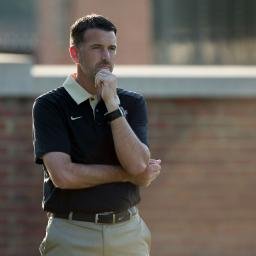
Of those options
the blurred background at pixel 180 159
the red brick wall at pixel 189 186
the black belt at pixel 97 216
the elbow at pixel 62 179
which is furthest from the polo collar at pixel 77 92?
the red brick wall at pixel 189 186

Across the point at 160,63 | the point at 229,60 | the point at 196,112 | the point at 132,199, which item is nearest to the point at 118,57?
the point at 160,63

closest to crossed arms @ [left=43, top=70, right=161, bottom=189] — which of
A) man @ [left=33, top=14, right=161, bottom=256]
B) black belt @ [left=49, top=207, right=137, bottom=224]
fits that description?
man @ [left=33, top=14, right=161, bottom=256]

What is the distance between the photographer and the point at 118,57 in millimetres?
15773

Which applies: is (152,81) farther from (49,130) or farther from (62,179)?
(62,179)

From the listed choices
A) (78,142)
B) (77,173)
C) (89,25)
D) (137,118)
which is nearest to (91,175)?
(77,173)

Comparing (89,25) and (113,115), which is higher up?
(89,25)

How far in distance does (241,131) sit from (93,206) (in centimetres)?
303

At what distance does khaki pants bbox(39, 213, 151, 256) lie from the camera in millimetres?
4668

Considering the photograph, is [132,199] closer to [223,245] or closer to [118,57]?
[223,245]

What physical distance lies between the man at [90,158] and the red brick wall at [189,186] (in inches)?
102

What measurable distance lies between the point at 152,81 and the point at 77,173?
2815 mm

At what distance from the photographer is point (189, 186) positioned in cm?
746

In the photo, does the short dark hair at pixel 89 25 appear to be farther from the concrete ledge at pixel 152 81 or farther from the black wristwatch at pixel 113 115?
the concrete ledge at pixel 152 81

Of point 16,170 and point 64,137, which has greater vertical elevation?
point 64,137
